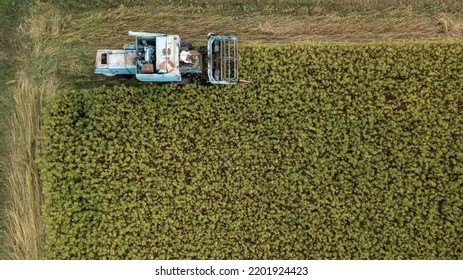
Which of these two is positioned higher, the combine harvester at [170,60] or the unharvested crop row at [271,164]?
the combine harvester at [170,60]

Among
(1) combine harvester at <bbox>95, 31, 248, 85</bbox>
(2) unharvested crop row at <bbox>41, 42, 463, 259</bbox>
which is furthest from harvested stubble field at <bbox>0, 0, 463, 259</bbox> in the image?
(1) combine harvester at <bbox>95, 31, 248, 85</bbox>

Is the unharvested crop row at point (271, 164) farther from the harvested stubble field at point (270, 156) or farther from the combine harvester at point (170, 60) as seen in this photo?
the combine harvester at point (170, 60)

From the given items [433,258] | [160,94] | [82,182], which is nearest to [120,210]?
[82,182]

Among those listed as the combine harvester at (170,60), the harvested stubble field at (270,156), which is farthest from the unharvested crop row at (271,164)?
the combine harvester at (170,60)

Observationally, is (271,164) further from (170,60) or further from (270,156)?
(170,60)

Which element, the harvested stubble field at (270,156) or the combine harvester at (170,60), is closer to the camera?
the combine harvester at (170,60)
